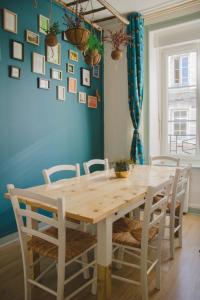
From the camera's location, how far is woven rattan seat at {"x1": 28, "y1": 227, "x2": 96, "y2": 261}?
60.8 inches

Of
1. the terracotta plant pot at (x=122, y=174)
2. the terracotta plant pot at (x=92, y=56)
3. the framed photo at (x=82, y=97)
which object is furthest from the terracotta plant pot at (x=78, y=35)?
the framed photo at (x=82, y=97)

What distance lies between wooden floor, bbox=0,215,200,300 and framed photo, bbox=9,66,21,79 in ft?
5.67

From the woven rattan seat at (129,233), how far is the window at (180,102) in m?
2.11

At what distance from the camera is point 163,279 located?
2.01 m

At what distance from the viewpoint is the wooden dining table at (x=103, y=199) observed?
4.85ft

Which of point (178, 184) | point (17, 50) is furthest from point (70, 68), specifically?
point (178, 184)

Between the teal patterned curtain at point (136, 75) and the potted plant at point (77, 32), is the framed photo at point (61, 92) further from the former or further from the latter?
the potted plant at point (77, 32)

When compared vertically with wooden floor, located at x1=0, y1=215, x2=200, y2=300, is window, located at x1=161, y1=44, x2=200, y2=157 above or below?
above

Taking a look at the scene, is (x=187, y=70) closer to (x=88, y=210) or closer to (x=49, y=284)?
(x=88, y=210)

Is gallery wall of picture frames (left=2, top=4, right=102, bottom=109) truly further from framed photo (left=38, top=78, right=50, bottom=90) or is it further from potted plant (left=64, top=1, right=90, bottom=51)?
potted plant (left=64, top=1, right=90, bottom=51)

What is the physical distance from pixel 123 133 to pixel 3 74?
77.3 inches

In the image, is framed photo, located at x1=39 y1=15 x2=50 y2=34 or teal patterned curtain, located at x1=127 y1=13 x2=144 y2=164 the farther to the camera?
teal patterned curtain, located at x1=127 y1=13 x2=144 y2=164

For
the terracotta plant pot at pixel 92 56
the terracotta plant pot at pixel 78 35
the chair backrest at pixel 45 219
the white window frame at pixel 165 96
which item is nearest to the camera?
the chair backrest at pixel 45 219

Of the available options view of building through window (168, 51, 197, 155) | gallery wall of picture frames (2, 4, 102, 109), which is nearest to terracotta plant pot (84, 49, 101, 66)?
gallery wall of picture frames (2, 4, 102, 109)
